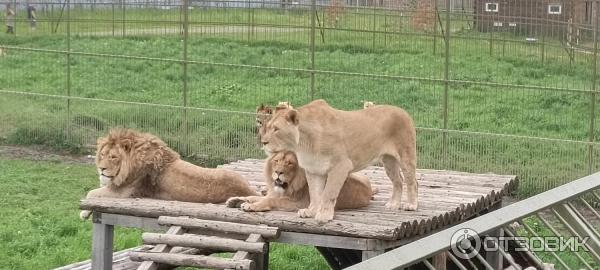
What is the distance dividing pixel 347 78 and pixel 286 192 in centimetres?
766

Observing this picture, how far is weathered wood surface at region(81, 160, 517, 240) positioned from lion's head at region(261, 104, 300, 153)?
0.53m

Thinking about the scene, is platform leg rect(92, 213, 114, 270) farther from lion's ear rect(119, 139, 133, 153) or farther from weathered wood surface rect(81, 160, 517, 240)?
lion's ear rect(119, 139, 133, 153)

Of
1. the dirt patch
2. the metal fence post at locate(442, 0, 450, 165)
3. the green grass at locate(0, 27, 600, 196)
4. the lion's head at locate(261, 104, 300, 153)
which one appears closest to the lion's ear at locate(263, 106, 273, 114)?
the lion's head at locate(261, 104, 300, 153)

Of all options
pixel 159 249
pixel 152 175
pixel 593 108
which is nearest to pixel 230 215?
pixel 159 249

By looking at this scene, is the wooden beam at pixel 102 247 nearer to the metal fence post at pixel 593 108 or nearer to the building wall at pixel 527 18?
the metal fence post at pixel 593 108

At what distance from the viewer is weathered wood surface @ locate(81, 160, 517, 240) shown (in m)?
7.16

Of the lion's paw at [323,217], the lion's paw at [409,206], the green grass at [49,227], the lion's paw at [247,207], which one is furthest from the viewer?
the green grass at [49,227]

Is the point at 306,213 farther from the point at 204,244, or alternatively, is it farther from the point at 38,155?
the point at 38,155

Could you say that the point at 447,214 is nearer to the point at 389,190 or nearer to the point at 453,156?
the point at 389,190

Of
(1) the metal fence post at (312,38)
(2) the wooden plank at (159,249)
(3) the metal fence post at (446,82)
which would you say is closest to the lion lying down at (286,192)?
(2) the wooden plank at (159,249)

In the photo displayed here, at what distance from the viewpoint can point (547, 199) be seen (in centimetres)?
327

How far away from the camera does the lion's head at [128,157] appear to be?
26.4 feet

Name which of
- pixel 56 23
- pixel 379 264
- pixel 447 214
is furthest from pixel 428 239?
pixel 56 23

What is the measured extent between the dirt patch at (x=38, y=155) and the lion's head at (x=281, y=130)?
8505 mm
